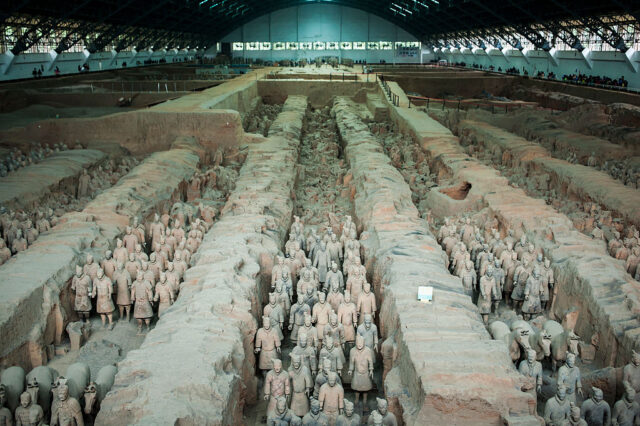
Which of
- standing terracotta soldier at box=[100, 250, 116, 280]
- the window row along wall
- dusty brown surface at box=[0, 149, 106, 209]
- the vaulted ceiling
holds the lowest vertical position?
standing terracotta soldier at box=[100, 250, 116, 280]

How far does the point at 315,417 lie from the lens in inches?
165

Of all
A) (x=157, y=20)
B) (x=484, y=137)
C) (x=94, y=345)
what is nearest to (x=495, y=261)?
(x=94, y=345)

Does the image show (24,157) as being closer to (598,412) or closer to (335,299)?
(335,299)

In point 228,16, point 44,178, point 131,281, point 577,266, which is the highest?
point 228,16

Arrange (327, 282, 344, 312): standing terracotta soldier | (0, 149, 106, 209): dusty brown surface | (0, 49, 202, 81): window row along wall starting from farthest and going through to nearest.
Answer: (0, 49, 202, 81): window row along wall
(0, 149, 106, 209): dusty brown surface
(327, 282, 344, 312): standing terracotta soldier

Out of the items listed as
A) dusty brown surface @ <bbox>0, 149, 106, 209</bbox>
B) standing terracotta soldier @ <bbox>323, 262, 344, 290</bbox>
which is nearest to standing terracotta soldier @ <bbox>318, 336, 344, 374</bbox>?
standing terracotta soldier @ <bbox>323, 262, 344, 290</bbox>

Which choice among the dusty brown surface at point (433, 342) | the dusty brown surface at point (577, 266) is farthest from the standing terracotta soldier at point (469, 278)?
the dusty brown surface at point (577, 266)

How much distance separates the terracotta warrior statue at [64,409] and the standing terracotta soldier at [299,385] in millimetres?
1643

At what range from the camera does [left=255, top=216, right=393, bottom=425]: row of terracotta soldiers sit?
4.58 m

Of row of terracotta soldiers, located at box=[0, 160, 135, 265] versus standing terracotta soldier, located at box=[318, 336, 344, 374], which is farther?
row of terracotta soldiers, located at box=[0, 160, 135, 265]

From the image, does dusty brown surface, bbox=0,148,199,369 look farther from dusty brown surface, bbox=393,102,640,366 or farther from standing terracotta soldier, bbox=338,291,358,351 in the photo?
dusty brown surface, bbox=393,102,640,366

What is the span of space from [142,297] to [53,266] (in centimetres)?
102

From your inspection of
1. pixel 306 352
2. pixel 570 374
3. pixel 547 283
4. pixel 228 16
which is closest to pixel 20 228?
pixel 306 352

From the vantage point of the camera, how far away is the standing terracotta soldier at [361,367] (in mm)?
5090
